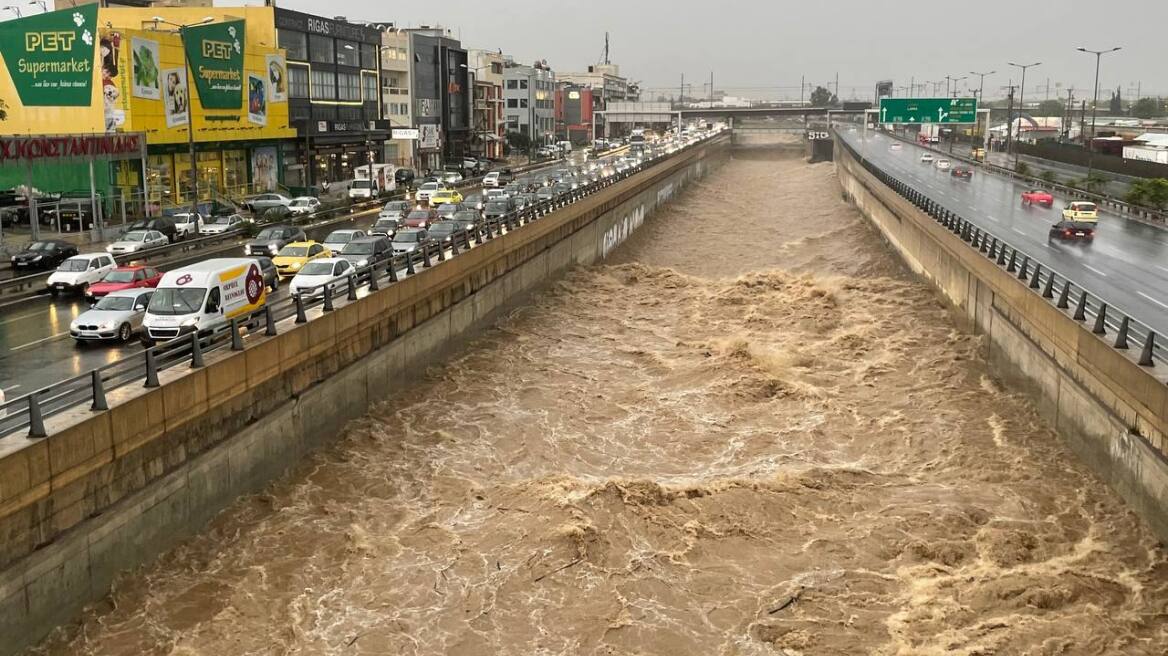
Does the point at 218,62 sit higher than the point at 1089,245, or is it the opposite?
the point at 218,62

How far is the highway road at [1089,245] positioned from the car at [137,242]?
33.1 m

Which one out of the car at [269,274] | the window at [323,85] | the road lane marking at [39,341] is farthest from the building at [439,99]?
the road lane marking at [39,341]

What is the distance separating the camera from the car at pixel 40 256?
37.5 meters

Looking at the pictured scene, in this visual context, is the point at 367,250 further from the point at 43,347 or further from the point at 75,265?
the point at 43,347

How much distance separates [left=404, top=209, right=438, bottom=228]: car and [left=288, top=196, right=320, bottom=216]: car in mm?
7283

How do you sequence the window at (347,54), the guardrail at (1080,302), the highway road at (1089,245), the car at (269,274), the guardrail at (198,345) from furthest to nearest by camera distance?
the window at (347,54) → the highway road at (1089,245) → the car at (269,274) → the guardrail at (1080,302) → the guardrail at (198,345)

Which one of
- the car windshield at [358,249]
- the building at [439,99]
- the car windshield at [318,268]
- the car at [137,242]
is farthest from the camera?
the building at [439,99]

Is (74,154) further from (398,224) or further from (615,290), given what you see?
(615,290)

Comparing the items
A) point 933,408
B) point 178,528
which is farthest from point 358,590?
point 933,408

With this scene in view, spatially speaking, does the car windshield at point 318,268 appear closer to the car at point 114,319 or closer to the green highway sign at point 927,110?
the car at point 114,319

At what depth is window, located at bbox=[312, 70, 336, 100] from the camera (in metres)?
81.4

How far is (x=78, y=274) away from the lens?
32.9 m

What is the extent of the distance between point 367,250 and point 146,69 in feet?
95.7

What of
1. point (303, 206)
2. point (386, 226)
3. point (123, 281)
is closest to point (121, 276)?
point (123, 281)
